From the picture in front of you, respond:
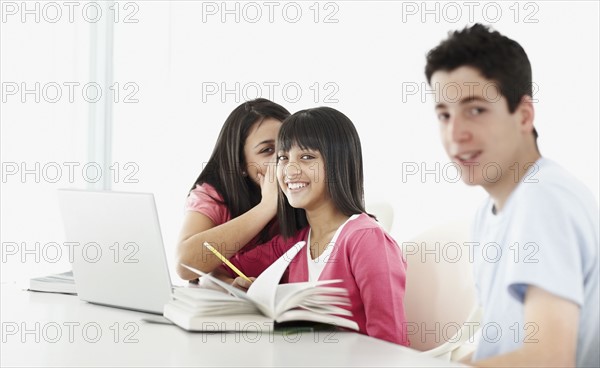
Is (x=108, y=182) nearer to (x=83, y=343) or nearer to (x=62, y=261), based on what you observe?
(x=62, y=261)

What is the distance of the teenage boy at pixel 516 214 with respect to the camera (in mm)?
1068

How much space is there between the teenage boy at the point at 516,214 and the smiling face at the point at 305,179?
0.66m

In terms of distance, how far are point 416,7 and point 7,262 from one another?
1960 mm

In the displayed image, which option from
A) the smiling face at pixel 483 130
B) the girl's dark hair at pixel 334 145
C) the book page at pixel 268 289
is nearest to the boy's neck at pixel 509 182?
the smiling face at pixel 483 130

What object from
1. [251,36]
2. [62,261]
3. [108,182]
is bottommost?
[62,261]

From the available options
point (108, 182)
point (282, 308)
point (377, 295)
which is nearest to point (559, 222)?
point (282, 308)

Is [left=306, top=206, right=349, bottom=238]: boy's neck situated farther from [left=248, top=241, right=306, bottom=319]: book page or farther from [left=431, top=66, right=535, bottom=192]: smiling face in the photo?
[left=431, top=66, right=535, bottom=192]: smiling face

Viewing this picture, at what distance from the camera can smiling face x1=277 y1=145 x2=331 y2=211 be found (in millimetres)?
1883

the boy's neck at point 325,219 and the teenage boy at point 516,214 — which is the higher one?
the teenage boy at point 516,214

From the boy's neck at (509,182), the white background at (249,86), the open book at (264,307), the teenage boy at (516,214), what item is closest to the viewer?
the teenage boy at (516,214)

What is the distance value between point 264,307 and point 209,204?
2.81ft

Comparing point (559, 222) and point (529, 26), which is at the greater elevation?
point (529, 26)

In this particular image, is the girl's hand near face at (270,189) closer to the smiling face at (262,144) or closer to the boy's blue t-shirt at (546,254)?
the smiling face at (262,144)

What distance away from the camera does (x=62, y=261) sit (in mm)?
3475
